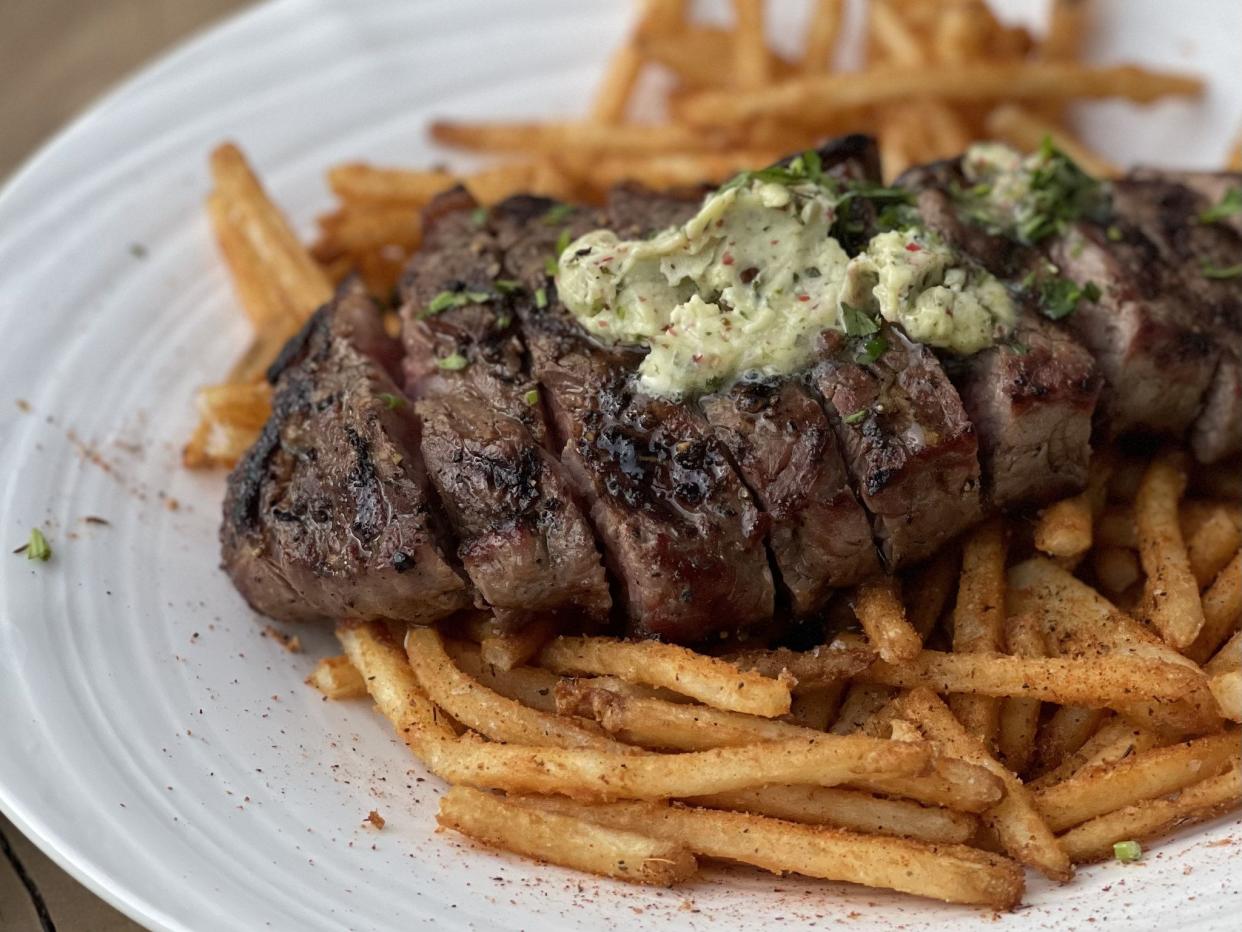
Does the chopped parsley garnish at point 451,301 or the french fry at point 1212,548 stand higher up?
the chopped parsley garnish at point 451,301

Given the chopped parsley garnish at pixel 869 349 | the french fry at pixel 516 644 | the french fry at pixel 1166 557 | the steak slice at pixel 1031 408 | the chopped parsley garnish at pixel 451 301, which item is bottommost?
the french fry at pixel 1166 557

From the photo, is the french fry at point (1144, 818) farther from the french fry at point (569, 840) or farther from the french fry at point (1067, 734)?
the french fry at point (569, 840)

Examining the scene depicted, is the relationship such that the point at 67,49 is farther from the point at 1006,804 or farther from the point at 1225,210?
the point at 1006,804

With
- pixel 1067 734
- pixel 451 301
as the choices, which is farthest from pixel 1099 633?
pixel 451 301

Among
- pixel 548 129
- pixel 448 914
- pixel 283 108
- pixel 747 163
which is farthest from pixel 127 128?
pixel 448 914

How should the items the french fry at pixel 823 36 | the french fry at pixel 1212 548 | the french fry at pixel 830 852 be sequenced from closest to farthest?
the french fry at pixel 830 852, the french fry at pixel 1212 548, the french fry at pixel 823 36

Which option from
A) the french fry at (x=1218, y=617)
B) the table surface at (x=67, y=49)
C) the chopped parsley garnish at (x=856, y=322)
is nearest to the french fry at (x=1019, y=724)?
the french fry at (x=1218, y=617)

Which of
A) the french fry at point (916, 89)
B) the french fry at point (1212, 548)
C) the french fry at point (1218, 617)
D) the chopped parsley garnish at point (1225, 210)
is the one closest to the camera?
the french fry at point (1218, 617)

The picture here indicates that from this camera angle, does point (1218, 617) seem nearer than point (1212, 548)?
Yes
